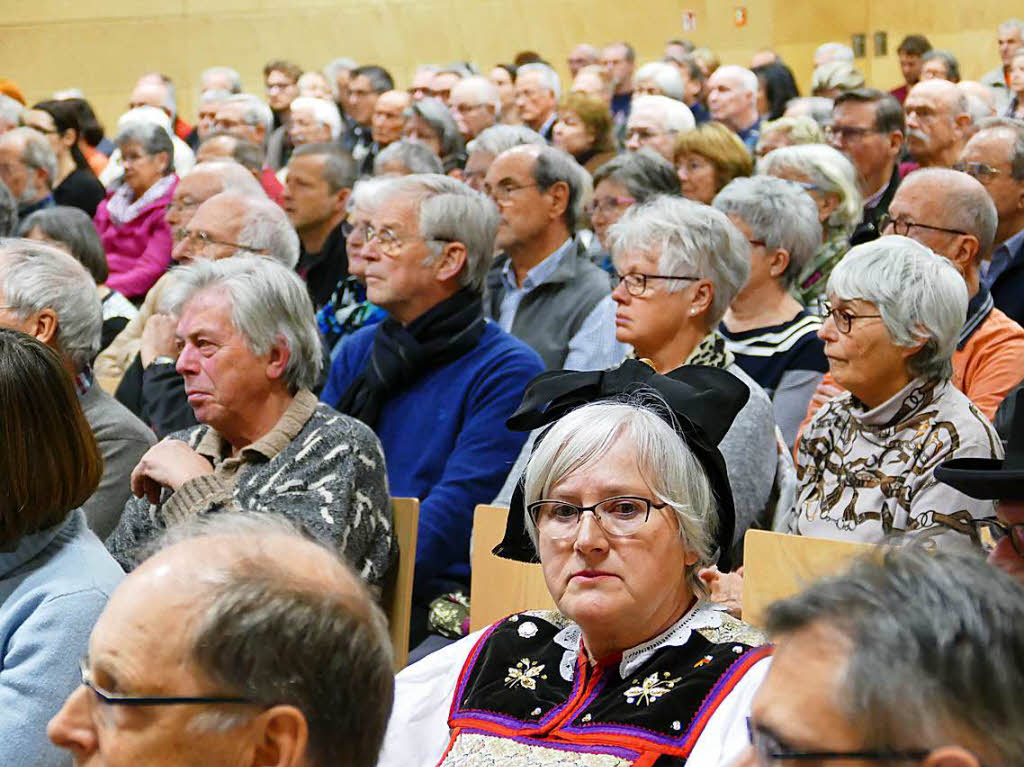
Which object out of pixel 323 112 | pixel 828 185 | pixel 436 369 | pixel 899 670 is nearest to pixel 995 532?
pixel 899 670

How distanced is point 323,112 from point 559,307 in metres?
4.64

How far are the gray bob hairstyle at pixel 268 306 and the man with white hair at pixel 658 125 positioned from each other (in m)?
3.83

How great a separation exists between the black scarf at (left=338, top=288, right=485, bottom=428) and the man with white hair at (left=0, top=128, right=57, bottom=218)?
3579mm

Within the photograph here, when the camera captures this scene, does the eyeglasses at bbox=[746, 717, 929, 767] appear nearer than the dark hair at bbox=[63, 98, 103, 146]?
Yes

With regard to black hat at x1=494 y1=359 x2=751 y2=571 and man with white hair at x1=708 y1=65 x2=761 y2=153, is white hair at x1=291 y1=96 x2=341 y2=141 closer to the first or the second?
man with white hair at x1=708 y1=65 x2=761 y2=153

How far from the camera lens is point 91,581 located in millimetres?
2236

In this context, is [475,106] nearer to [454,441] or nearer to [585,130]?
[585,130]

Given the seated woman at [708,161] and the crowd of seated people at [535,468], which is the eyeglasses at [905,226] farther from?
the seated woman at [708,161]

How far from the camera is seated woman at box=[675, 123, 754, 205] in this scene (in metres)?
5.63

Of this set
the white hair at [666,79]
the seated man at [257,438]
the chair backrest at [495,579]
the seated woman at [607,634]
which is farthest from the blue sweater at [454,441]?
the white hair at [666,79]

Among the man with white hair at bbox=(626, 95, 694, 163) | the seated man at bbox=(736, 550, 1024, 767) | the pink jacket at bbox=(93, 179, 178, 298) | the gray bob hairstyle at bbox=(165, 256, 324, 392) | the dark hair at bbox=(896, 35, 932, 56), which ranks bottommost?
the dark hair at bbox=(896, 35, 932, 56)

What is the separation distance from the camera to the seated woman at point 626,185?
5.18 metres

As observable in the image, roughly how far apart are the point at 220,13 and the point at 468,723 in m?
13.3

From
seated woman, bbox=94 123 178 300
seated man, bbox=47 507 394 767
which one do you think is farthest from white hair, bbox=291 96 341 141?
seated man, bbox=47 507 394 767
